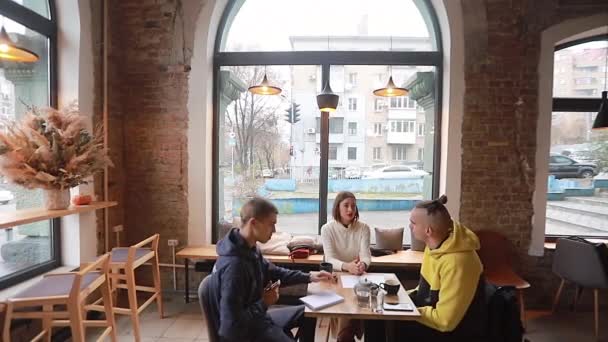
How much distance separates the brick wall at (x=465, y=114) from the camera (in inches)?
145

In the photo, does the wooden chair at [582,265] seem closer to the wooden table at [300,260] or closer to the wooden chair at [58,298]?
the wooden table at [300,260]

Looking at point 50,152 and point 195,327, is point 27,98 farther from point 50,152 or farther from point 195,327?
point 195,327

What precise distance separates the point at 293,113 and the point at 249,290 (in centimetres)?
276

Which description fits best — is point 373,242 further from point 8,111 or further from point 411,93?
point 8,111

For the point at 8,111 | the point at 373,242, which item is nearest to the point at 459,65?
the point at 373,242

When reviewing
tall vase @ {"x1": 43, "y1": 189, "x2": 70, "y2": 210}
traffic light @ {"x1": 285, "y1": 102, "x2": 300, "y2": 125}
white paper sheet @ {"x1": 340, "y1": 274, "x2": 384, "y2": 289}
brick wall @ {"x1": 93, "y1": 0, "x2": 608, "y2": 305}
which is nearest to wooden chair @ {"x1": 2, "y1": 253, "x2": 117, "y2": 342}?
tall vase @ {"x1": 43, "y1": 189, "x2": 70, "y2": 210}

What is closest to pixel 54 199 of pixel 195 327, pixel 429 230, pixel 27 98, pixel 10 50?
pixel 27 98

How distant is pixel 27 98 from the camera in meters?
3.00

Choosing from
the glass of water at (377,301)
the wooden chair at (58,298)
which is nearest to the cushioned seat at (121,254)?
the wooden chair at (58,298)

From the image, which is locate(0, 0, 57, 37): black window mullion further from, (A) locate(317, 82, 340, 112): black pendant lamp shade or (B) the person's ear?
(B) the person's ear

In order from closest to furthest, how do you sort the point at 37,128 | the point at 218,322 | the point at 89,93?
1. the point at 218,322
2. the point at 37,128
3. the point at 89,93

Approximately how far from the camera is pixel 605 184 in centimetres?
404

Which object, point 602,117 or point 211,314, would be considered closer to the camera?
point 211,314

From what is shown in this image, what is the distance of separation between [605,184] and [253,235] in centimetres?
445
